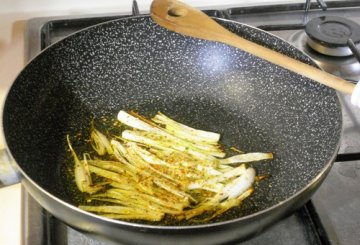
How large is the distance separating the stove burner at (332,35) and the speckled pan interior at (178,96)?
15cm

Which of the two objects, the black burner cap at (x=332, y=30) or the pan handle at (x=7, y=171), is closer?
the pan handle at (x=7, y=171)

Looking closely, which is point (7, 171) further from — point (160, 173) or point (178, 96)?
point (178, 96)

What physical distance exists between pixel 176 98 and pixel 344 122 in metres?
0.31

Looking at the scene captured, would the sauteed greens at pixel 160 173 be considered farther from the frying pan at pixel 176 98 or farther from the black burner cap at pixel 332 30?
the black burner cap at pixel 332 30

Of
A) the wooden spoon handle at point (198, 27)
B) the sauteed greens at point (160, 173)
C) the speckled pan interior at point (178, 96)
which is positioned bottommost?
the sauteed greens at point (160, 173)

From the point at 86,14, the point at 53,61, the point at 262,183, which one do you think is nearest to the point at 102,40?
the point at 53,61

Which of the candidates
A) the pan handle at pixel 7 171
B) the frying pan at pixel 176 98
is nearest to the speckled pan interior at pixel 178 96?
the frying pan at pixel 176 98

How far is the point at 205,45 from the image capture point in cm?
82

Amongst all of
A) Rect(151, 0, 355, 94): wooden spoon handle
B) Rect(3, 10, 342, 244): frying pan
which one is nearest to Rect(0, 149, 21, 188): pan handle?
Rect(3, 10, 342, 244): frying pan

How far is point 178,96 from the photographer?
0.83 meters

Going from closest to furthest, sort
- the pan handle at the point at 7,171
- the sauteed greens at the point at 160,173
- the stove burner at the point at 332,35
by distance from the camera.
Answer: the pan handle at the point at 7,171 < the sauteed greens at the point at 160,173 < the stove burner at the point at 332,35

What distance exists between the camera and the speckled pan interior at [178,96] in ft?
2.13

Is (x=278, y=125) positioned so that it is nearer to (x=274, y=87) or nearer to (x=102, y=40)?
(x=274, y=87)

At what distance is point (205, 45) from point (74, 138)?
305 millimetres
